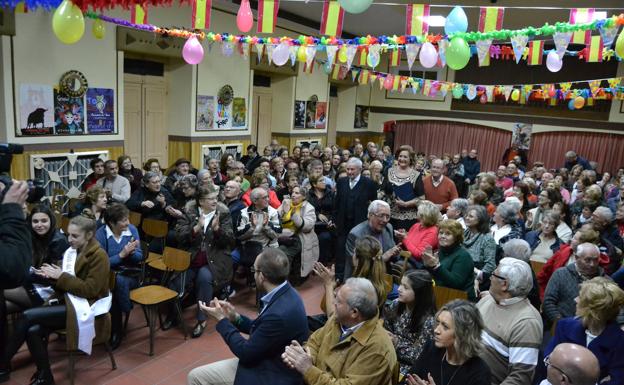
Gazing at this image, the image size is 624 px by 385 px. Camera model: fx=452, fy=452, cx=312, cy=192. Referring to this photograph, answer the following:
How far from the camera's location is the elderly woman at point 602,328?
2.63m

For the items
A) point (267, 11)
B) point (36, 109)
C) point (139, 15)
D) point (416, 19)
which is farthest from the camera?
point (36, 109)

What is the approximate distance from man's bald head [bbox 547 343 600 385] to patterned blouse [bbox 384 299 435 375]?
0.93 meters

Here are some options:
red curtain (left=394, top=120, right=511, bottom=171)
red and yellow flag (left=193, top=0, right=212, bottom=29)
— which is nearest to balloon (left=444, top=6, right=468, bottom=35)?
red and yellow flag (left=193, top=0, right=212, bottom=29)

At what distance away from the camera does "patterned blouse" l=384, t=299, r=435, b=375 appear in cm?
294

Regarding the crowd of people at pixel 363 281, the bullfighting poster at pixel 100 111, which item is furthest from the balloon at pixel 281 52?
the bullfighting poster at pixel 100 111

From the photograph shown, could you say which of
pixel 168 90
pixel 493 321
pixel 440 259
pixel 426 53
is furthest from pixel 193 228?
pixel 168 90

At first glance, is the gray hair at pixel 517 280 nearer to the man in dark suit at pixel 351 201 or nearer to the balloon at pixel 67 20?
the man in dark suit at pixel 351 201

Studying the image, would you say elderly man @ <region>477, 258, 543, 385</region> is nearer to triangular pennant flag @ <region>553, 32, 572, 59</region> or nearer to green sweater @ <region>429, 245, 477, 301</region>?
green sweater @ <region>429, 245, 477, 301</region>

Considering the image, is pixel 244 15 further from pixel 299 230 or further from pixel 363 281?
pixel 363 281

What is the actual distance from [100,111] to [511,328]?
25.9 feet

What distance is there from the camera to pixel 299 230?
5.61 metres

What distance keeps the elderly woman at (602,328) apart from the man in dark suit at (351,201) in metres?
2.95

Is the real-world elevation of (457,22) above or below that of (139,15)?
below

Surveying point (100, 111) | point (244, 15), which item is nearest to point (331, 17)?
point (244, 15)
